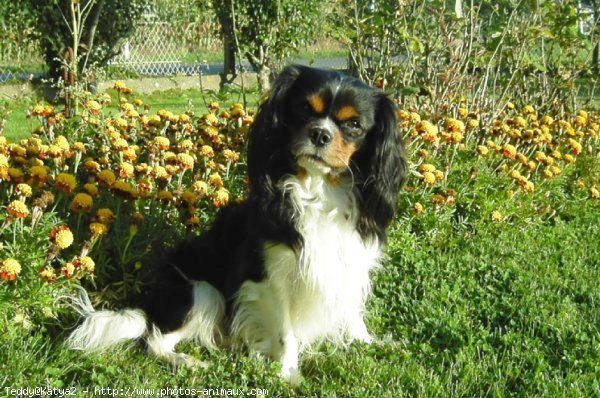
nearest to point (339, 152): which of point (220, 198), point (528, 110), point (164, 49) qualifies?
point (220, 198)

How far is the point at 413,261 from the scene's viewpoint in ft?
14.3

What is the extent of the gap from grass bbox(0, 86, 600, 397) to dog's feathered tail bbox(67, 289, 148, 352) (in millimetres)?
55

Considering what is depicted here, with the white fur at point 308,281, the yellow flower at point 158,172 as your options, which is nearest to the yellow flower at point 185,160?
the yellow flower at point 158,172

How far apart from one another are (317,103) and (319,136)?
185 millimetres

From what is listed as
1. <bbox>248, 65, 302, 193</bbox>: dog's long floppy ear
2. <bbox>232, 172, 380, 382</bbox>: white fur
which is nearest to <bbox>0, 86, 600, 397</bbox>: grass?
<bbox>232, 172, 380, 382</bbox>: white fur

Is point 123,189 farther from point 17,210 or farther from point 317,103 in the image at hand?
point 317,103

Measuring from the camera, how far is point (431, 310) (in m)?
3.87

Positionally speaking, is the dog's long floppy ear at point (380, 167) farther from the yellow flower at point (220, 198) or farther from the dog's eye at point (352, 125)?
the yellow flower at point (220, 198)

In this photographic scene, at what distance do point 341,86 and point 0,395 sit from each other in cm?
183

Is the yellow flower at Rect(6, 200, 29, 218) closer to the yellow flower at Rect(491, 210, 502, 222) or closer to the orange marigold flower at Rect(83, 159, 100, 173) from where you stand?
the orange marigold flower at Rect(83, 159, 100, 173)

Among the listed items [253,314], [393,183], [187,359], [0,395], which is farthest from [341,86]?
[0,395]

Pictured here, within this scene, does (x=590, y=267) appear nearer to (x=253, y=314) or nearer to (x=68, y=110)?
(x=253, y=314)

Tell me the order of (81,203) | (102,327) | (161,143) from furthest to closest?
(161,143) < (81,203) < (102,327)

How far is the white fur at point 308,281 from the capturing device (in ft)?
10.5
